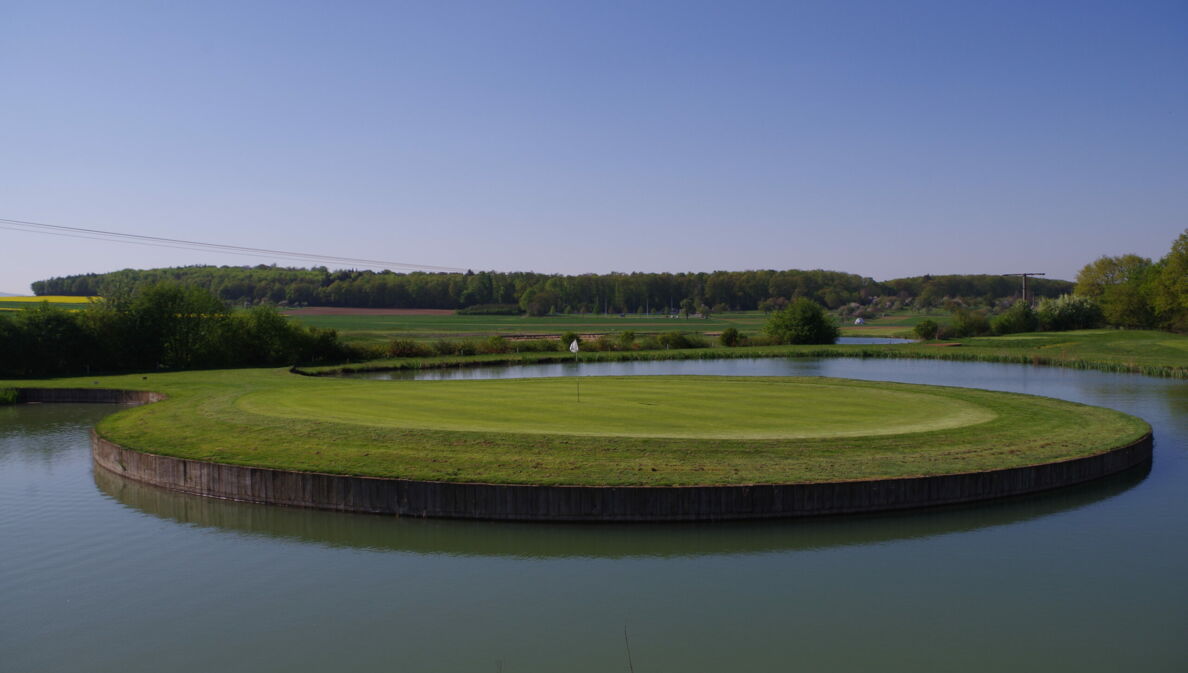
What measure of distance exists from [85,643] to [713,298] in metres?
171

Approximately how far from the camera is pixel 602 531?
50.9ft

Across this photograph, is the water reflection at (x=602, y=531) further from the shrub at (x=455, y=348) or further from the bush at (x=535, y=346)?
the bush at (x=535, y=346)

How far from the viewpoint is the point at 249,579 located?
13961 millimetres

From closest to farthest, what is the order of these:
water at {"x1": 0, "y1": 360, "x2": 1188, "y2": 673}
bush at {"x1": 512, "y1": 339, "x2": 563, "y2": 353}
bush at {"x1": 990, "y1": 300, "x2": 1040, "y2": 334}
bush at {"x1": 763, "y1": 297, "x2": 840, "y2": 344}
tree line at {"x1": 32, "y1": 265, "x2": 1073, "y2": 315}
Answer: water at {"x1": 0, "y1": 360, "x2": 1188, "y2": 673} < bush at {"x1": 512, "y1": 339, "x2": 563, "y2": 353} < bush at {"x1": 763, "y1": 297, "x2": 840, "y2": 344} < bush at {"x1": 990, "y1": 300, "x2": 1040, "y2": 334} < tree line at {"x1": 32, "y1": 265, "x2": 1073, "y2": 315}

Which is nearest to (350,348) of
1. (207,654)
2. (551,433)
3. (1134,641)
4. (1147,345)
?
(551,433)

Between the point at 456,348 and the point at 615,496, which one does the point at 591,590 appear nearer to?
the point at 615,496

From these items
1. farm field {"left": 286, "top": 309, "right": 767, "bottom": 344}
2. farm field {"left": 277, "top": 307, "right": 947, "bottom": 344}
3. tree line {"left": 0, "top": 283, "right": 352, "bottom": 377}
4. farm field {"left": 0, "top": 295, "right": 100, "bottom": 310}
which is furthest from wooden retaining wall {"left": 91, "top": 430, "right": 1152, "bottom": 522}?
farm field {"left": 286, "top": 309, "right": 767, "bottom": 344}

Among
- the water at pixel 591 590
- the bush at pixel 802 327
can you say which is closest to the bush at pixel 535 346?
the bush at pixel 802 327

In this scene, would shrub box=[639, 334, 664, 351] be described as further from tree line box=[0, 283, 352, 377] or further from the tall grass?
tree line box=[0, 283, 352, 377]

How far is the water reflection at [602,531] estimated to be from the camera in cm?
1489

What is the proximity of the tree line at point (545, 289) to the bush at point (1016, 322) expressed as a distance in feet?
168

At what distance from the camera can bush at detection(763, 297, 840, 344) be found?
7600 centimetres

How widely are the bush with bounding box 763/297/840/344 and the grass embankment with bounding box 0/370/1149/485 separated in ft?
145

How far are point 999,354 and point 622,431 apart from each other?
50658 mm
